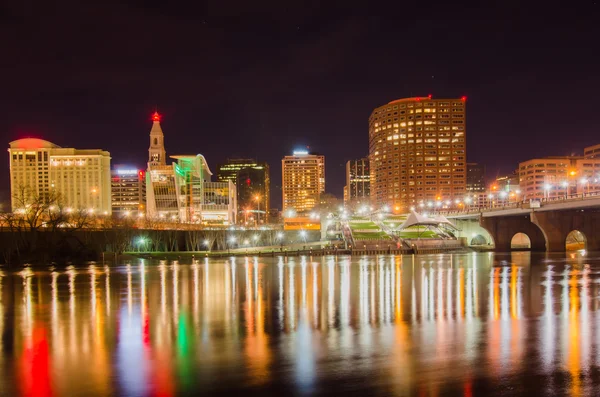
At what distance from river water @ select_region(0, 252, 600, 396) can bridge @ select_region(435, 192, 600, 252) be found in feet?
134

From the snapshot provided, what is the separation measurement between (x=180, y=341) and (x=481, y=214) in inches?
3215

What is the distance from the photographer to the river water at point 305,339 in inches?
555

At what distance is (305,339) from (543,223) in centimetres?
6653

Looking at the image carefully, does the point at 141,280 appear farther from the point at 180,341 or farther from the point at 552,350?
the point at 552,350

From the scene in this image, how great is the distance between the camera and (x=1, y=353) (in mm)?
17734

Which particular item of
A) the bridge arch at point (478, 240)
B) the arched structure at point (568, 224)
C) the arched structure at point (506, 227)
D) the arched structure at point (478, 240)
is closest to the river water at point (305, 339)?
the arched structure at point (568, 224)

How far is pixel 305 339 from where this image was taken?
19031mm

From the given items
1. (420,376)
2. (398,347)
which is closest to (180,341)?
(398,347)

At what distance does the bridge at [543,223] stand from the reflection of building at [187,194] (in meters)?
106

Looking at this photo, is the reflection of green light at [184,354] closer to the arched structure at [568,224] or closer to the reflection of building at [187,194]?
the arched structure at [568,224]

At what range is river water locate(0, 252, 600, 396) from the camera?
14.1 meters

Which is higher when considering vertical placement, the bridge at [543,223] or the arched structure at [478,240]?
the bridge at [543,223]

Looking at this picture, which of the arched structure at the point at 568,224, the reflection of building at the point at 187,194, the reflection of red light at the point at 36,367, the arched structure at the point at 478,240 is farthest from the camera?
the reflection of building at the point at 187,194

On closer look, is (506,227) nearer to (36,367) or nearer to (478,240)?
(478,240)
